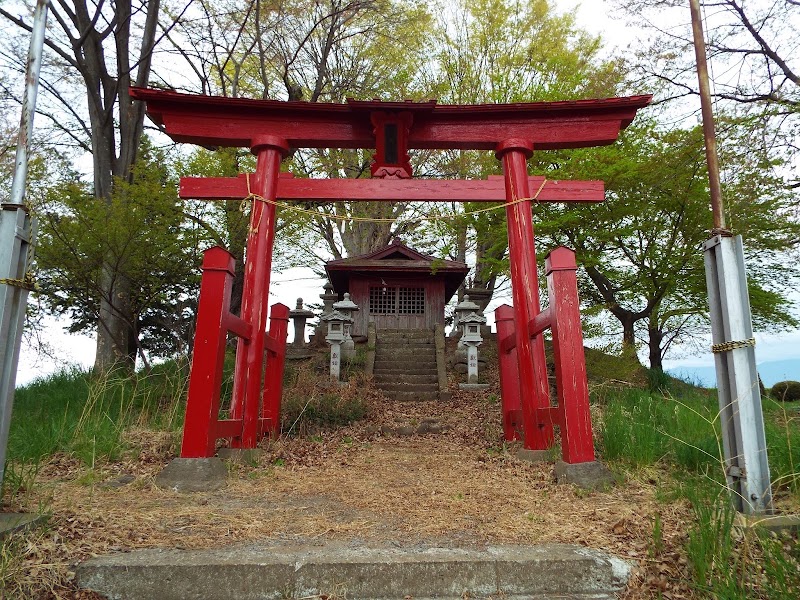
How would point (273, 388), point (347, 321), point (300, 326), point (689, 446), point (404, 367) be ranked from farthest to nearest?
point (300, 326) → point (404, 367) → point (347, 321) → point (273, 388) → point (689, 446)

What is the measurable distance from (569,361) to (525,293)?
1212mm

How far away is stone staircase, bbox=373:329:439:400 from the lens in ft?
39.5

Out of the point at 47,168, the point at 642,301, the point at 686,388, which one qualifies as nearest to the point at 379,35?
the point at 47,168

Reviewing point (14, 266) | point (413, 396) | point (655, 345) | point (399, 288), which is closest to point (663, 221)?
point (655, 345)

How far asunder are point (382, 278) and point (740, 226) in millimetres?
10194

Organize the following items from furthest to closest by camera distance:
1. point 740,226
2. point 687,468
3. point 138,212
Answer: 1. point 740,226
2. point 138,212
3. point 687,468

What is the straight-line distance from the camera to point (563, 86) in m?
12.0

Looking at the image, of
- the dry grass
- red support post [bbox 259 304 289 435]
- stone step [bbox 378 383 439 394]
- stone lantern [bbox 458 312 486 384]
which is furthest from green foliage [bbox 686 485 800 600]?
stone lantern [bbox 458 312 486 384]

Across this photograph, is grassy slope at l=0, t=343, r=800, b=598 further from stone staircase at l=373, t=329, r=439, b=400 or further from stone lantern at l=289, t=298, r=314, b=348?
stone lantern at l=289, t=298, r=314, b=348

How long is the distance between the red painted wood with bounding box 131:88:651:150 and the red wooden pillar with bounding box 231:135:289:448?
0.73 feet

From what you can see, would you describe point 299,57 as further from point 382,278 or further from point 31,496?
point 31,496

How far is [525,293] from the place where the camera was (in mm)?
5297

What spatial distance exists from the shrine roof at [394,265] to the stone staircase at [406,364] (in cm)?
182

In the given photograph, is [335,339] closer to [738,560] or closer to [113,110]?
[113,110]
